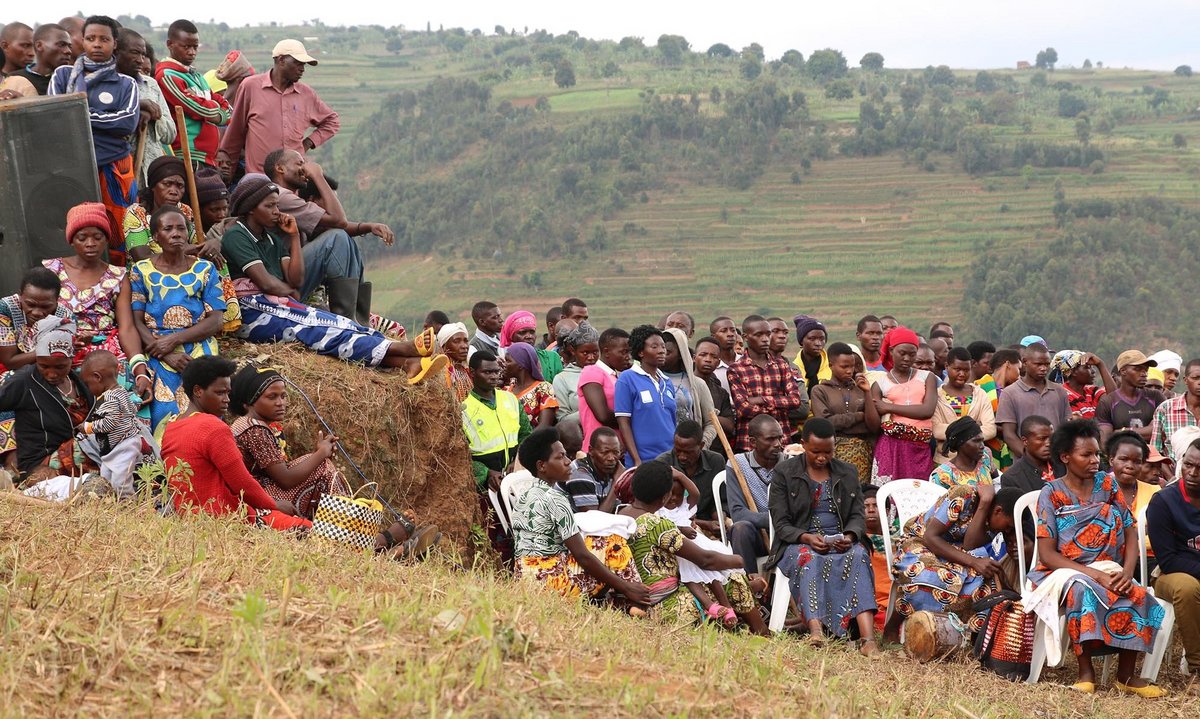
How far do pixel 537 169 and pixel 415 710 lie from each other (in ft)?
227

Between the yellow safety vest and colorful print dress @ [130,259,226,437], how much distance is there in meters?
2.12

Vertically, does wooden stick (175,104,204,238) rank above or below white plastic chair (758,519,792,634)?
above

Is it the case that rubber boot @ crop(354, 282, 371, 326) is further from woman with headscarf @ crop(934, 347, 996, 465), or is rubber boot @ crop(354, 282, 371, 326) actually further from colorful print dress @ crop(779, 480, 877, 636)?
woman with headscarf @ crop(934, 347, 996, 465)

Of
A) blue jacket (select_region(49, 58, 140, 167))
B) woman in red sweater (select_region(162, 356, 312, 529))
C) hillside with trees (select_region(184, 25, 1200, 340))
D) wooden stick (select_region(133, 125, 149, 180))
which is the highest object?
blue jacket (select_region(49, 58, 140, 167))

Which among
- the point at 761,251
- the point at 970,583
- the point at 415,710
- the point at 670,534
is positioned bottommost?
the point at 761,251

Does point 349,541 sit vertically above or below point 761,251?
above

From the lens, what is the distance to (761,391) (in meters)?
10.7

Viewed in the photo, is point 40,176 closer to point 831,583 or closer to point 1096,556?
point 831,583

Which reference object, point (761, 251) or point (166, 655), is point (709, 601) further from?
point (761, 251)

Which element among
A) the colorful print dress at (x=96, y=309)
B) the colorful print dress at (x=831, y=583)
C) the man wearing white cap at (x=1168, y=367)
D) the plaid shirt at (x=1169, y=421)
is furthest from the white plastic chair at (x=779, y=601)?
the man wearing white cap at (x=1168, y=367)

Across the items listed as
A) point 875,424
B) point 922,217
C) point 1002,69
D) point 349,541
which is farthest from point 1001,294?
point 1002,69

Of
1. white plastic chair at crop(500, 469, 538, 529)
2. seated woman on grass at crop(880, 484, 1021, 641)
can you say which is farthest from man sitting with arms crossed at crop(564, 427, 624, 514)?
seated woman on grass at crop(880, 484, 1021, 641)

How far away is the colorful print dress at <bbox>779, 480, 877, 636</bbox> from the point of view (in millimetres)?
8906

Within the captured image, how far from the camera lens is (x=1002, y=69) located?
348 feet
